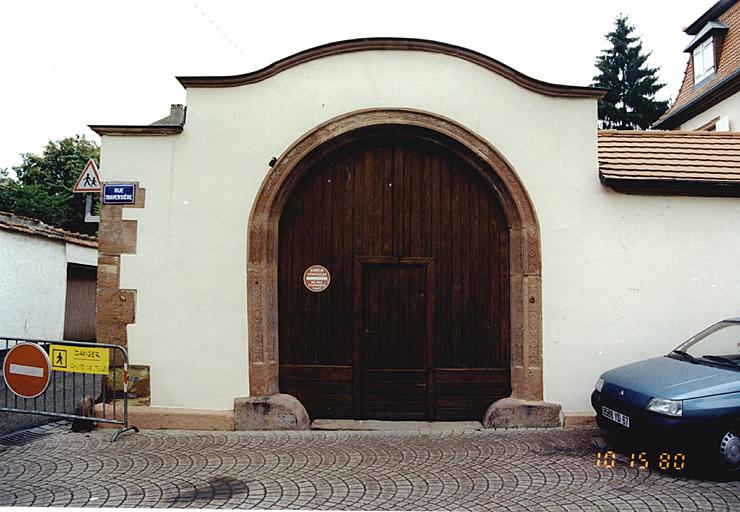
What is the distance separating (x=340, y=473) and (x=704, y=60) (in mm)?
15880

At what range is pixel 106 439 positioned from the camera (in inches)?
241

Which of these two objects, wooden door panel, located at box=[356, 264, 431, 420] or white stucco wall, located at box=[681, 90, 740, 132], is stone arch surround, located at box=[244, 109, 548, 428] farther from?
white stucco wall, located at box=[681, 90, 740, 132]

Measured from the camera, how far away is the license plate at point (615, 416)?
529 cm

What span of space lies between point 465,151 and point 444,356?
2.60 meters

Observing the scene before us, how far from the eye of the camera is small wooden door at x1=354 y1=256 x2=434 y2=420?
6812mm

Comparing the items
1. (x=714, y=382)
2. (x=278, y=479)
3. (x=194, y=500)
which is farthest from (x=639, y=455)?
(x=194, y=500)

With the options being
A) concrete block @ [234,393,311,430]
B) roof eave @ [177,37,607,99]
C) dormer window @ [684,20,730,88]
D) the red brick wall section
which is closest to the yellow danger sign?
the red brick wall section

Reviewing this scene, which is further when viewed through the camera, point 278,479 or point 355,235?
point 355,235

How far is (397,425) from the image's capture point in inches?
261

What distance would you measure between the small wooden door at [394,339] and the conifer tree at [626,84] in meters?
28.8

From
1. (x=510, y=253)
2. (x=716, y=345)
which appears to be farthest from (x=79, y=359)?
(x=716, y=345)

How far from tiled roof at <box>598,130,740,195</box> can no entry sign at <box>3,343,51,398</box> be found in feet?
22.6

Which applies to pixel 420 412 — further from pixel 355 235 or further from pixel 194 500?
pixel 194 500

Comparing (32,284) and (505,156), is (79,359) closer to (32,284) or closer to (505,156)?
(505,156)
